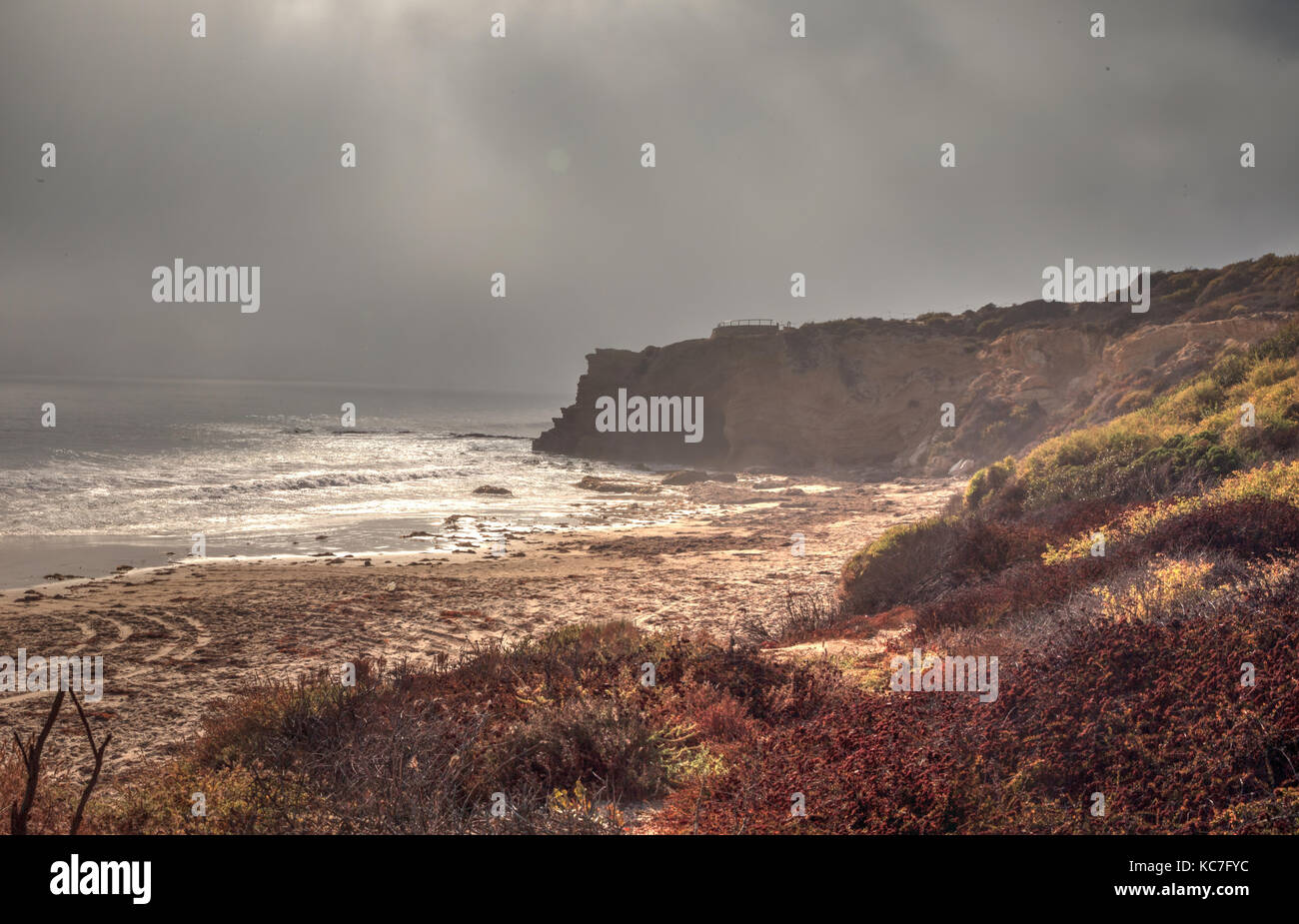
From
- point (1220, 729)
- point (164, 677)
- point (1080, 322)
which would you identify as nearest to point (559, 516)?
point (164, 677)

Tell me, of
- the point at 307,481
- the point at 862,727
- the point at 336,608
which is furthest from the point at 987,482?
the point at 307,481

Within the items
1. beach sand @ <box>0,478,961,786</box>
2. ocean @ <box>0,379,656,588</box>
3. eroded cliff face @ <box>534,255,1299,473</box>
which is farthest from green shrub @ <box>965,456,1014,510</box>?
ocean @ <box>0,379,656,588</box>

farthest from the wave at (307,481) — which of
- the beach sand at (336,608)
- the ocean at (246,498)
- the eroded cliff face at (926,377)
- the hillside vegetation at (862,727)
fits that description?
the hillside vegetation at (862,727)

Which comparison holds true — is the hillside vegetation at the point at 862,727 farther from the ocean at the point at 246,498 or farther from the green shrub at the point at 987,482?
the ocean at the point at 246,498

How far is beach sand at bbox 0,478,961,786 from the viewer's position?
24.8ft

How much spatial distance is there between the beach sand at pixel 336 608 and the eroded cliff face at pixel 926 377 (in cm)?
1478

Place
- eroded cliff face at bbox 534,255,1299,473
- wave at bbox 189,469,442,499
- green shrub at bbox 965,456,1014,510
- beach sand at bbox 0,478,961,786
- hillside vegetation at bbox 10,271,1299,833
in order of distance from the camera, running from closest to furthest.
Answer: hillside vegetation at bbox 10,271,1299,833 → beach sand at bbox 0,478,961,786 → green shrub at bbox 965,456,1014,510 → eroded cliff face at bbox 534,255,1299,473 → wave at bbox 189,469,442,499

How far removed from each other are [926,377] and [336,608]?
41334mm

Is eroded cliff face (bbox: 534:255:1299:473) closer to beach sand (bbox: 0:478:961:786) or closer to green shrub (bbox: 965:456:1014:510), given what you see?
green shrub (bbox: 965:456:1014:510)

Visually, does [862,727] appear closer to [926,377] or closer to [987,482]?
[987,482]

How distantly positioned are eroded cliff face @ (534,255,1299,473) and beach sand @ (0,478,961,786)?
14.8m

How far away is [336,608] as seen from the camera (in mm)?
11891

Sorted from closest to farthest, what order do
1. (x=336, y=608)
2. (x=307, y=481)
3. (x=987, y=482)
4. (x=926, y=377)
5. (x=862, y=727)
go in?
1. (x=862, y=727)
2. (x=336, y=608)
3. (x=987, y=482)
4. (x=307, y=481)
5. (x=926, y=377)

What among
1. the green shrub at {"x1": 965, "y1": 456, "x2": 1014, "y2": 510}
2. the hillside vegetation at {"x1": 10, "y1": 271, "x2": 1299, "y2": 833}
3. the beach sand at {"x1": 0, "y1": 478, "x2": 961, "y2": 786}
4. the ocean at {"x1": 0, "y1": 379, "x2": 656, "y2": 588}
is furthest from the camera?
the ocean at {"x1": 0, "y1": 379, "x2": 656, "y2": 588}
